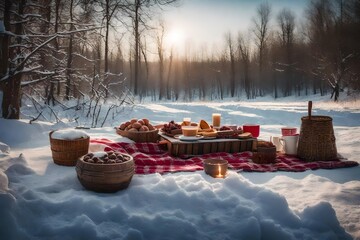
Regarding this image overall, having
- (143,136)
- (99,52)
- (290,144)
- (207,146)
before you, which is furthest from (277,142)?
(99,52)

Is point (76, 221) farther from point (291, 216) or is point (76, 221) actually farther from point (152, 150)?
point (152, 150)

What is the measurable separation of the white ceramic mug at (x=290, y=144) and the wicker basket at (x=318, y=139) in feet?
0.88

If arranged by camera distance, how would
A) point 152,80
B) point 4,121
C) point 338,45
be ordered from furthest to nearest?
point 152,80 → point 338,45 → point 4,121

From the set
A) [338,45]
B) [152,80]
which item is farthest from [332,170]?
[152,80]

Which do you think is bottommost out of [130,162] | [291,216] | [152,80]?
[291,216]

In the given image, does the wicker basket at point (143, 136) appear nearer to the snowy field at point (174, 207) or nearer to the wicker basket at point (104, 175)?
the snowy field at point (174, 207)

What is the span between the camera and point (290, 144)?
5.52 meters

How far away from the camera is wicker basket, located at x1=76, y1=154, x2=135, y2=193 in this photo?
314 centimetres

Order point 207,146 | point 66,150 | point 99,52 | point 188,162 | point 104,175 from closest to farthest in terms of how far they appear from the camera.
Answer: point 104,175 < point 66,150 < point 188,162 < point 207,146 < point 99,52

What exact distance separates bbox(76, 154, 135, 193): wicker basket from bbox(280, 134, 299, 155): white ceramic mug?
11.2 ft

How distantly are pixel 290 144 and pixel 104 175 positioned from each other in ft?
12.2

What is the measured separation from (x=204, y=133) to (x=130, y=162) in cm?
235

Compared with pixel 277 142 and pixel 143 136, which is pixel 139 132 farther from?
pixel 277 142

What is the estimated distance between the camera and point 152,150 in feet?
17.7
